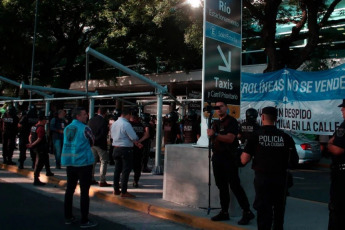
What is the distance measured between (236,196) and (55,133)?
7312 mm

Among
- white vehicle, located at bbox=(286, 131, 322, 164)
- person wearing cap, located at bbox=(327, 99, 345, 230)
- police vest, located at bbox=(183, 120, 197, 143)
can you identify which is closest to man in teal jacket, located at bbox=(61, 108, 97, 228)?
person wearing cap, located at bbox=(327, 99, 345, 230)

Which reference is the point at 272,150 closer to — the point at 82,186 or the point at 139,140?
the point at 82,186

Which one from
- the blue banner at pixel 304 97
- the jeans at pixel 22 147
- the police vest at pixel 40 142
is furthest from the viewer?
the jeans at pixel 22 147

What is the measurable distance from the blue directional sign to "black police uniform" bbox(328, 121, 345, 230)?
262cm

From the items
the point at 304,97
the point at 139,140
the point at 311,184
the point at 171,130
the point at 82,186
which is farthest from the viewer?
the point at 171,130

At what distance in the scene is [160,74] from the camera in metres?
23.2

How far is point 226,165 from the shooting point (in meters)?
5.86

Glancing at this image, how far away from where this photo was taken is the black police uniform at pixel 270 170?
15.1 ft

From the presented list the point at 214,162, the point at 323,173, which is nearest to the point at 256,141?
the point at 214,162

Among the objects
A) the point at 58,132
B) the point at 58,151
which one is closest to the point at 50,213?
the point at 58,151

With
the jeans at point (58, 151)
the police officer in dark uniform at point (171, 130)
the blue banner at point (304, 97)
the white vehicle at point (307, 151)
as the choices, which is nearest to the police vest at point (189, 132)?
the police officer in dark uniform at point (171, 130)

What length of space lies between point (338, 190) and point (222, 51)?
11.4 feet

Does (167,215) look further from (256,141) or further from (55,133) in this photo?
(55,133)

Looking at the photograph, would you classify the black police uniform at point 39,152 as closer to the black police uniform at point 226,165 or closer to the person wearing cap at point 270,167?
the black police uniform at point 226,165
